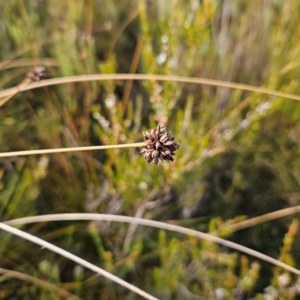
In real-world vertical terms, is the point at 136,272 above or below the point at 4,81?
below

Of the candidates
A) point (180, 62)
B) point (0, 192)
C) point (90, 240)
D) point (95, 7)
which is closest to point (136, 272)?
point (90, 240)

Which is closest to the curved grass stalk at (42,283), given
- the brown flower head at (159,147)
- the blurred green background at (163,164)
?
the blurred green background at (163,164)

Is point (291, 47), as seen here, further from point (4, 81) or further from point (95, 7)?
point (4, 81)

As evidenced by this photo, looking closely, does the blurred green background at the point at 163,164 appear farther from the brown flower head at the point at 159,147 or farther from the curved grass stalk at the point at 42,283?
the brown flower head at the point at 159,147

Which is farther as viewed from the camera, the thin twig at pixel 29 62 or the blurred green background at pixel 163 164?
the thin twig at pixel 29 62

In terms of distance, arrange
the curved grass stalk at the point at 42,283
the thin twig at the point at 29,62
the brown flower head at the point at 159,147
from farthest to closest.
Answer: the thin twig at the point at 29,62, the curved grass stalk at the point at 42,283, the brown flower head at the point at 159,147

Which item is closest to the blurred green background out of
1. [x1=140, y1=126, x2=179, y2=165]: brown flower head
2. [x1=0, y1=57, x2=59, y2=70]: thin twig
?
[x1=0, y1=57, x2=59, y2=70]: thin twig
